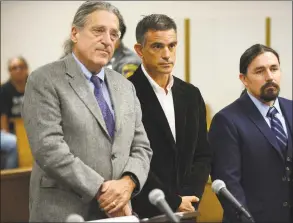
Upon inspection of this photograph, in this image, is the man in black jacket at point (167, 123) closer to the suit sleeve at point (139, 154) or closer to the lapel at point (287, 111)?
the suit sleeve at point (139, 154)

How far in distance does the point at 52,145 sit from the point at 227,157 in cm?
81

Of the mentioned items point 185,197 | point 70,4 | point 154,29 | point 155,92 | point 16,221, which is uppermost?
point 70,4

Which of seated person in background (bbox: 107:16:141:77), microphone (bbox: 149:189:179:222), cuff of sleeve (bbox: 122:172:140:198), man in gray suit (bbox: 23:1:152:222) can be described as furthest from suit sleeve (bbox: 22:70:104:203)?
seated person in background (bbox: 107:16:141:77)

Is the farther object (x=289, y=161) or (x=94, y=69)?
(x=289, y=161)

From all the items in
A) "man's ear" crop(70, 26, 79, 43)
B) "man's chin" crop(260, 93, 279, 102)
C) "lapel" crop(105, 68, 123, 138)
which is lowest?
"man's chin" crop(260, 93, 279, 102)

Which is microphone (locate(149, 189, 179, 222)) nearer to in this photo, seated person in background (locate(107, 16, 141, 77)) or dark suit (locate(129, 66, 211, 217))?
dark suit (locate(129, 66, 211, 217))

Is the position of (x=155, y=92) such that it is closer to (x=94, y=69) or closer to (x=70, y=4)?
(x=94, y=69)

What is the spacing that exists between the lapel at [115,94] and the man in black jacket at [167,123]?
22 centimetres

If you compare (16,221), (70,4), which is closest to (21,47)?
(70,4)

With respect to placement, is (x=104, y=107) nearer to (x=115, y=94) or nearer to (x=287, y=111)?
(x=115, y=94)

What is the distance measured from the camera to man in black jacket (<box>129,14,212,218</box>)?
2.12 meters

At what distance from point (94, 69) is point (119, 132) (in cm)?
23

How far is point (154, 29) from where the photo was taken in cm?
215

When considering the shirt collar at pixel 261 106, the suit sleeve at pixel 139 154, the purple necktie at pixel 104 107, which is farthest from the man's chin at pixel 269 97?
the purple necktie at pixel 104 107
